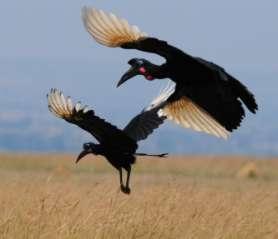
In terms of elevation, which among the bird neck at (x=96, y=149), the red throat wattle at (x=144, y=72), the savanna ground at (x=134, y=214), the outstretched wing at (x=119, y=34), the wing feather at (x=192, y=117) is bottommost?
the savanna ground at (x=134, y=214)

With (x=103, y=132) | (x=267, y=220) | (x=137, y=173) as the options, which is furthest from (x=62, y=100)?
(x=137, y=173)

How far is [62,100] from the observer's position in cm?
977

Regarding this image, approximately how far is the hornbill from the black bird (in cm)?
49

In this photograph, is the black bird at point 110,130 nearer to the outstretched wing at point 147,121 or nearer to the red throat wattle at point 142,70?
the outstretched wing at point 147,121

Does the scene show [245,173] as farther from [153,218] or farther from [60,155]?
[153,218]

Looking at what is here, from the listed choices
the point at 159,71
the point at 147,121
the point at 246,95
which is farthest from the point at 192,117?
the point at 147,121

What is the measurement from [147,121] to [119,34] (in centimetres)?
201

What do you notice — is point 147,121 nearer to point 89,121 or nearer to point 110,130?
point 110,130

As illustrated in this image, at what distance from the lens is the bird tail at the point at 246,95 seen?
31.4 feet

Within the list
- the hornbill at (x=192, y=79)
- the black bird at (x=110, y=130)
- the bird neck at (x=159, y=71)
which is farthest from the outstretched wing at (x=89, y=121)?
the bird neck at (x=159, y=71)

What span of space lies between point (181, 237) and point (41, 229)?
1.10 m

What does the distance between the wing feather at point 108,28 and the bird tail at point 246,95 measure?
3.00 feet

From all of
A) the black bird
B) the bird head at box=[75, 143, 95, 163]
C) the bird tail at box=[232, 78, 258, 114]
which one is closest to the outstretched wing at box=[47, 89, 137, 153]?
the black bird

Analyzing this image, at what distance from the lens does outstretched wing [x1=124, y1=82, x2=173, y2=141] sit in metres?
10.7
